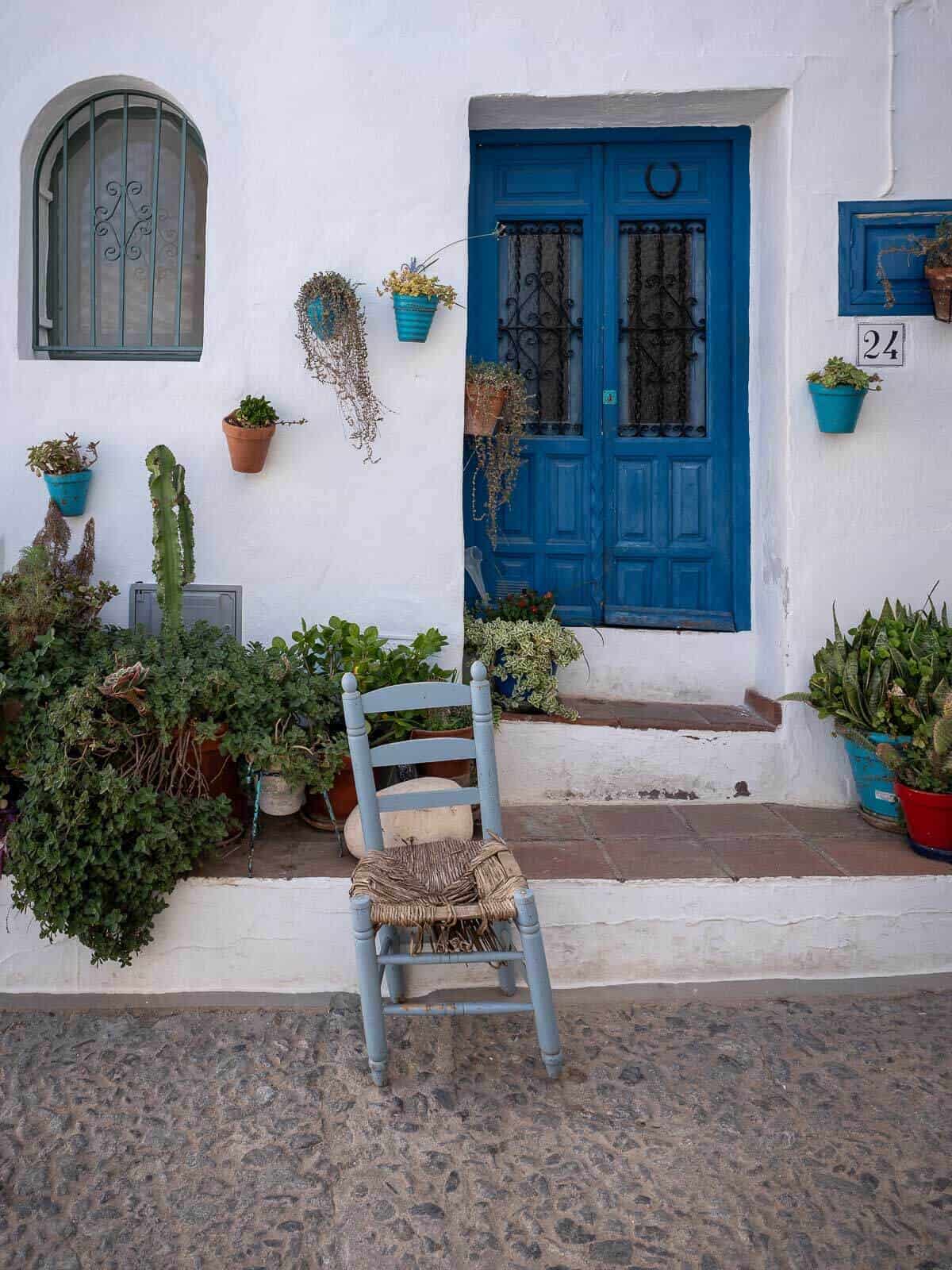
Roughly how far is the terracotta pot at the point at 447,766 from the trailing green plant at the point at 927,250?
2457 millimetres

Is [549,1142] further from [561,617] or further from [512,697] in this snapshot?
[561,617]

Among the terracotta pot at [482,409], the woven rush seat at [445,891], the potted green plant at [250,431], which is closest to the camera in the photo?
the woven rush seat at [445,891]

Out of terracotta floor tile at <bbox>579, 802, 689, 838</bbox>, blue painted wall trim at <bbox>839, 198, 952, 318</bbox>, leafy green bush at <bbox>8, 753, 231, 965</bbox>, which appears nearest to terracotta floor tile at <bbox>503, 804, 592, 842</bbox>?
terracotta floor tile at <bbox>579, 802, 689, 838</bbox>

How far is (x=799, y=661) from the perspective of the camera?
4078 millimetres

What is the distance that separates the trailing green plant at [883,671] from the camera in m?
3.47

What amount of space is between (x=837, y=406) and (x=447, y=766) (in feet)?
6.97

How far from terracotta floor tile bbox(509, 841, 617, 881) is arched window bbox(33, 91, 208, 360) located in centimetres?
254

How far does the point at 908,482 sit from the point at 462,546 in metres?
1.87

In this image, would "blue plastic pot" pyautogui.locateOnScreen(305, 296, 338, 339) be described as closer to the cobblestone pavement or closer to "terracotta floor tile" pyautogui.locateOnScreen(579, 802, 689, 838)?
"terracotta floor tile" pyautogui.locateOnScreen(579, 802, 689, 838)

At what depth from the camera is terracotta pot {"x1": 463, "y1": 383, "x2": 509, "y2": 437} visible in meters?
4.10

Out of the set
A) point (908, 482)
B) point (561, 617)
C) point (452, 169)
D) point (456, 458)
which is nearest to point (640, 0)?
point (452, 169)

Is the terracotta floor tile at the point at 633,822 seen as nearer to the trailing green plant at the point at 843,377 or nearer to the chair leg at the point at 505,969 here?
the chair leg at the point at 505,969

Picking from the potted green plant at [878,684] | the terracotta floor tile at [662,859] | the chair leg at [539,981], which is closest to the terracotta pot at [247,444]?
the terracotta floor tile at [662,859]

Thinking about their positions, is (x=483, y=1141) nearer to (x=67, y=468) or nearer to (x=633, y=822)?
(x=633, y=822)
